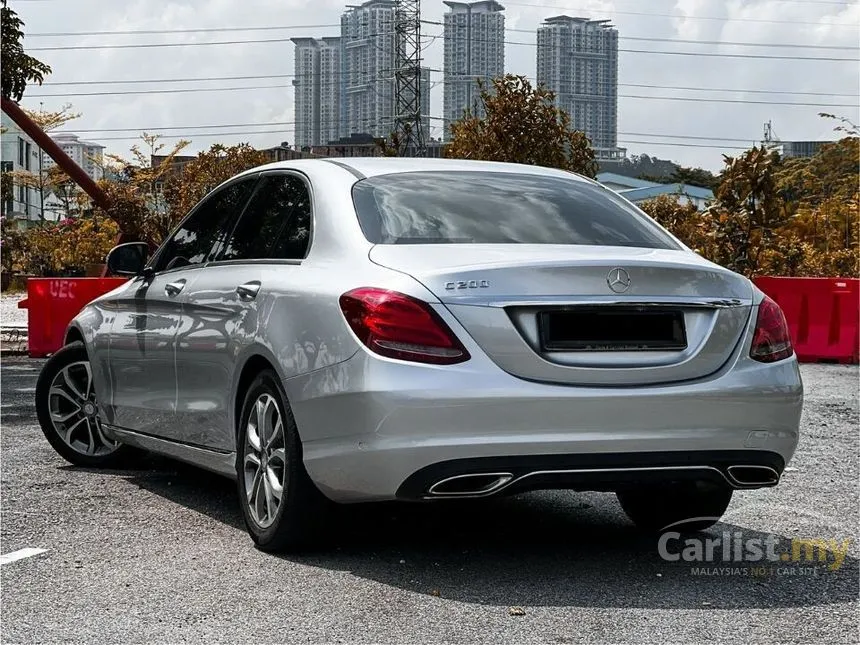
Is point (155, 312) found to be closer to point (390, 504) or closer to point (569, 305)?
point (390, 504)

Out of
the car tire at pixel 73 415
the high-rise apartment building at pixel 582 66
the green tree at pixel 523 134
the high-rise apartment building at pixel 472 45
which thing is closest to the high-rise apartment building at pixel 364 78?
the high-rise apartment building at pixel 472 45

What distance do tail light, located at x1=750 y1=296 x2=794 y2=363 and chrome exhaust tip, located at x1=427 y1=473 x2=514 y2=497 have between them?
1087 millimetres

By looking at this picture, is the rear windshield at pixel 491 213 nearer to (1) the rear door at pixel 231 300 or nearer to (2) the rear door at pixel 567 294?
(2) the rear door at pixel 567 294

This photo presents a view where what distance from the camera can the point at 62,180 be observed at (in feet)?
195

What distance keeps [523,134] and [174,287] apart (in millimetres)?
23792

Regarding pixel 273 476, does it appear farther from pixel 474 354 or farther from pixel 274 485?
pixel 474 354

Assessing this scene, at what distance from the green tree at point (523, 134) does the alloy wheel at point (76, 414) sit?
22.1m

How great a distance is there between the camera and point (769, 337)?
5.24 meters

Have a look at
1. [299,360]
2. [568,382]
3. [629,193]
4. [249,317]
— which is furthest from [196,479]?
[629,193]

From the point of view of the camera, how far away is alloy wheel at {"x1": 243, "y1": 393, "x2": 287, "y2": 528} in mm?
5398

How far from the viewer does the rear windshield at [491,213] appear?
541cm

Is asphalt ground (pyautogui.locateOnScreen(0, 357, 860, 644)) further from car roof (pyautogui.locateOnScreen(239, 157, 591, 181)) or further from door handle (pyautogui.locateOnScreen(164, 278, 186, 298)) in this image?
car roof (pyautogui.locateOnScreen(239, 157, 591, 181))

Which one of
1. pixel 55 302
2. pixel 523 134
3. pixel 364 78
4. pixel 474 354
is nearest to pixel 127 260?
pixel 474 354

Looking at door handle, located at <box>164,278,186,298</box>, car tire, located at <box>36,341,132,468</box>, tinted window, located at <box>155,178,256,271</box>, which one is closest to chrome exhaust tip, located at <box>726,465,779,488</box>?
tinted window, located at <box>155,178,256,271</box>
